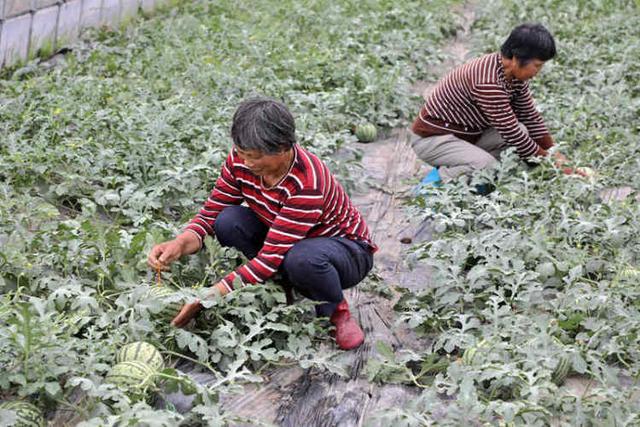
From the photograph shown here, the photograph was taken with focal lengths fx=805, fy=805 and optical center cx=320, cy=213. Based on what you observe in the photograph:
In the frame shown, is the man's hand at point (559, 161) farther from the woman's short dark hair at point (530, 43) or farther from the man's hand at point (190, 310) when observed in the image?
the man's hand at point (190, 310)

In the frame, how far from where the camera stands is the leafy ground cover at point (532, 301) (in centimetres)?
298

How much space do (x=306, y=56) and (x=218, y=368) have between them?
473 centimetres

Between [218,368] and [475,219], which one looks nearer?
[218,368]

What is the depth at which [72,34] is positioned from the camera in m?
7.61

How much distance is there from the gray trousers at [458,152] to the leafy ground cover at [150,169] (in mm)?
551

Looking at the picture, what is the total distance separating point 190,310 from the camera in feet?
10.5

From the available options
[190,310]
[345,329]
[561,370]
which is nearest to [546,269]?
[561,370]

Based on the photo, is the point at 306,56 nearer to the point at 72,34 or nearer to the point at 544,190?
the point at 72,34

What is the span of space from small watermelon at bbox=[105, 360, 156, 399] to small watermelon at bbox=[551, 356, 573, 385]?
157 centimetres

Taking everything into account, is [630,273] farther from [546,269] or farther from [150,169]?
[150,169]

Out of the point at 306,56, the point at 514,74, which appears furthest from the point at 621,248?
the point at 306,56

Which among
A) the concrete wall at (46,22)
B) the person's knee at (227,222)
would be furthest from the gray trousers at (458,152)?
the concrete wall at (46,22)

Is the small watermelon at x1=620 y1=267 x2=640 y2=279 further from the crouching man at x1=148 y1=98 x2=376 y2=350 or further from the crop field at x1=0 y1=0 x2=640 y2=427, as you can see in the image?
the crouching man at x1=148 y1=98 x2=376 y2=350

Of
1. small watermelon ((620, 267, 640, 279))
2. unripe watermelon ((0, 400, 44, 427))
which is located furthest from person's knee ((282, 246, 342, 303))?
small watermelon ((620, 267, 640, 279))
